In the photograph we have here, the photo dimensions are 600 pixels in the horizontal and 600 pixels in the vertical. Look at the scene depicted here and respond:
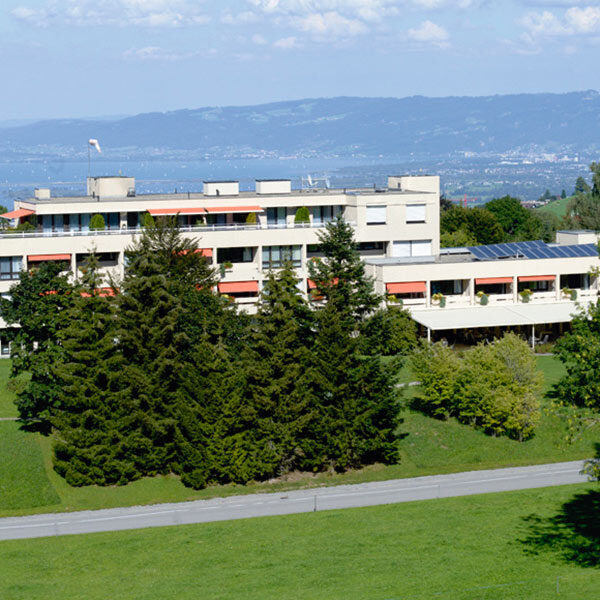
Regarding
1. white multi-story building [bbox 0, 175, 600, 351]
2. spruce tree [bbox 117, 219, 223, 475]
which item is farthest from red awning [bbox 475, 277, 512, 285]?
spruce tree [bbox 117, 219, 223, 475]

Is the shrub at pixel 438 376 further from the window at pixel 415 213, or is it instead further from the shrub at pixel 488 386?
the window at pixel 415 213

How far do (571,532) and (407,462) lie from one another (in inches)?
437

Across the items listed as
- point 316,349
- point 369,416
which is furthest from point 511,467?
point 316,349

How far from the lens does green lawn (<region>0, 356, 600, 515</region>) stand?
39406 millimetres

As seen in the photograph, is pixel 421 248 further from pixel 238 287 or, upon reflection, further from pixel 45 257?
pixel 45 257

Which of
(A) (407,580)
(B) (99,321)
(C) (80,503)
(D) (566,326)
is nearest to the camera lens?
(A) (407,580)

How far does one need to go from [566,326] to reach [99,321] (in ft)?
107

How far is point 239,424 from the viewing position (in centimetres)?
4103

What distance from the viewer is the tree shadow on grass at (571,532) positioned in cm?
3012

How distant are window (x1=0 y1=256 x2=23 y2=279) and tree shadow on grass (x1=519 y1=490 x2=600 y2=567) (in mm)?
36923

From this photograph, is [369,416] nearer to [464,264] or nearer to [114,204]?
[464,264]

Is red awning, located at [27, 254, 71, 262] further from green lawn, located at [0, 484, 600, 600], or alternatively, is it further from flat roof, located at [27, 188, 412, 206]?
green lawn, located at [0, 484, 600, 600]

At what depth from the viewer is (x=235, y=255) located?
6712 centimetres

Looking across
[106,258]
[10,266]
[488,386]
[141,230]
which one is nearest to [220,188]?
[106,258]
